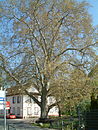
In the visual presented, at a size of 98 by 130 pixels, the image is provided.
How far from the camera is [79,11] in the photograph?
81.4 feet

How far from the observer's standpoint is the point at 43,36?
2633cm

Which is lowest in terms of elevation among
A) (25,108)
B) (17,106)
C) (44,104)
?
(25,108)

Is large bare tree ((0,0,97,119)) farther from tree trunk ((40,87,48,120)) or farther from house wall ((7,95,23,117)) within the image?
house wall ((7,95,23,117))

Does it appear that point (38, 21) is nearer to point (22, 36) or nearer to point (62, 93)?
point (22, 36)

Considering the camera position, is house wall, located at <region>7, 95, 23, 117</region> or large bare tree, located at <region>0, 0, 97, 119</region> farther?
house wall, located at <region>7, 95, 23, 117</region>

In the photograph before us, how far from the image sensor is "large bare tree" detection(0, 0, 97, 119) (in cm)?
2500

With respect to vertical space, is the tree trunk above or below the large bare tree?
below

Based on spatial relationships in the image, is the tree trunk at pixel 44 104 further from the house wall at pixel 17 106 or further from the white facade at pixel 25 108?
the house wall at pixel 17 106

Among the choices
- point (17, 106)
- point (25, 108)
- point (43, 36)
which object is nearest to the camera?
point (43, 36)

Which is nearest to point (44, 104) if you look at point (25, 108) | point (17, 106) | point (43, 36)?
point (43, 36)

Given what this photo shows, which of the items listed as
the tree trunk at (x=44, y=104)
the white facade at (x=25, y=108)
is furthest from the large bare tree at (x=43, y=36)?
the white facade at (x=25, y=108)

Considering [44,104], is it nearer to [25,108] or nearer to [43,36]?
[43,36]

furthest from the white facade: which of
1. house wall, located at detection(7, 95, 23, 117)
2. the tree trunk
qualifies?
the tree trunk

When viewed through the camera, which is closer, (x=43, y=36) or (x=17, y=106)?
(x=43, y=36)
